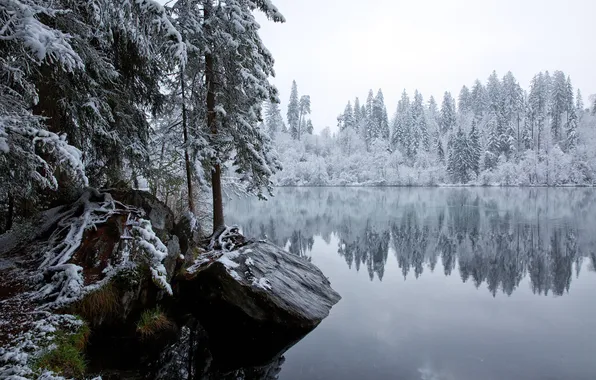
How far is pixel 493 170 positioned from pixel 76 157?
65.5 meters

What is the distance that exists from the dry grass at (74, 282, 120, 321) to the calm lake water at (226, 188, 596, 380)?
117 inches

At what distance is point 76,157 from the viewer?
4.73 meters

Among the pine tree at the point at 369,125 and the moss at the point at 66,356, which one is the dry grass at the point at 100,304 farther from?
the pine tree at the point at 369,125

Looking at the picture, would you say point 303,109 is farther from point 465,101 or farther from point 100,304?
point 100,304

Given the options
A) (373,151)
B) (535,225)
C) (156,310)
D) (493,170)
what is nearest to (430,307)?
(156,310)

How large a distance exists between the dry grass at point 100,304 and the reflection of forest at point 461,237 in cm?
841

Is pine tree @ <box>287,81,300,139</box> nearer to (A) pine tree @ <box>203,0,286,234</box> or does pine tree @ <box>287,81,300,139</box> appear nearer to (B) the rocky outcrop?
(A) pine tree @ <box>203,0,286,234</box>

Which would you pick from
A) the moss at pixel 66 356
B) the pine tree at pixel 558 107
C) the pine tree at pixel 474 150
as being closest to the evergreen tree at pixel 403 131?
the pine tree at pixel 474 150

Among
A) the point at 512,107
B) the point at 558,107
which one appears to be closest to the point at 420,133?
the point at 512,107

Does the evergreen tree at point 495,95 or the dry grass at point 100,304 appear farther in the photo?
the evergreen tree at point 495,95

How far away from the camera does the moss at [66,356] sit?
4348 millimetres

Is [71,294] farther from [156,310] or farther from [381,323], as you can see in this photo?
[381,323]

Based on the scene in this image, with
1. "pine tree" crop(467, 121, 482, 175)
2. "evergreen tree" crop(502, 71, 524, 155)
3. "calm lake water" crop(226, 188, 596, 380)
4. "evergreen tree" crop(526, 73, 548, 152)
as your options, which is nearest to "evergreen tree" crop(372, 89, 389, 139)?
"pine tree" crop(467, 121, 482, 175)

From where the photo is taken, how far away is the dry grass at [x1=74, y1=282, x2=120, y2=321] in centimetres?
556
